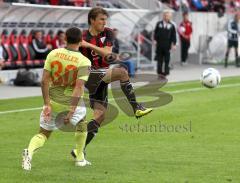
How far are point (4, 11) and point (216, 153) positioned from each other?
14911mm

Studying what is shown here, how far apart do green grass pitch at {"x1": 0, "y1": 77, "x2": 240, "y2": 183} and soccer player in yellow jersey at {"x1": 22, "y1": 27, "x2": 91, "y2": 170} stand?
0.56 meters

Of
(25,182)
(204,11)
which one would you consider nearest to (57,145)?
(25,182)

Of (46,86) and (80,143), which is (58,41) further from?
(46,86)

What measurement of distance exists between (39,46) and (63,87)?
1584 centimetres

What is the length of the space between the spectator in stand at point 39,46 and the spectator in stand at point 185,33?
8898mm

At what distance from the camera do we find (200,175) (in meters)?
9.70

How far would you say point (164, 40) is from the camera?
26.1 m

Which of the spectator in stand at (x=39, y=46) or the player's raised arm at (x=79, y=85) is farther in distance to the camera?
the spectator in stand at (x=39, y=46)

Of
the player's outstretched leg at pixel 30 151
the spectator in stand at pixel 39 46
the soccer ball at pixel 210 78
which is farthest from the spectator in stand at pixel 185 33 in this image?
the player's outstretched leg at pixel 30 151

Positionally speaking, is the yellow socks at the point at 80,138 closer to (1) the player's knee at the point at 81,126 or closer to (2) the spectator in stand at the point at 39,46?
(1) the player's knee at the point at 81,126

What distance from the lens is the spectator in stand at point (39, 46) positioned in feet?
83.7

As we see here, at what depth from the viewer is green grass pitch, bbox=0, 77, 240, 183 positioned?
9664mm

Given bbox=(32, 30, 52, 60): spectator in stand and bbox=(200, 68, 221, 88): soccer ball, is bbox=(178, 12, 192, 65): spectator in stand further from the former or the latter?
bbox=(200, 68, 221, 88): soccer ball

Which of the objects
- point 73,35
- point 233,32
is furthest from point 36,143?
point 233,32
